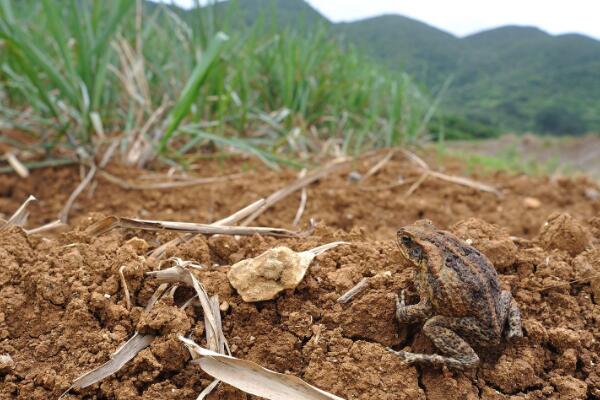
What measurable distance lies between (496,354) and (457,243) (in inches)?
14.2

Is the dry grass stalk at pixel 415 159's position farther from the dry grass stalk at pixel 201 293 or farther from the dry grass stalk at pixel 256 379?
the dry grass stalk at pixel 256 379

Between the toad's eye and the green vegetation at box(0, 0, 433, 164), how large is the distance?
237cm

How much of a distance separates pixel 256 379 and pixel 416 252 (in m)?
0.69

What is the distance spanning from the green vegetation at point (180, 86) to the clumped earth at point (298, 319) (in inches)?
82.1

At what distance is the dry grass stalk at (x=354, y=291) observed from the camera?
168 centimetres

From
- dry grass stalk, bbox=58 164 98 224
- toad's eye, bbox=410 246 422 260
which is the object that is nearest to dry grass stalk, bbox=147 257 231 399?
toad's eye, bbox=410 246 422 260

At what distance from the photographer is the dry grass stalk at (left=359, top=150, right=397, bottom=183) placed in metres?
4.54

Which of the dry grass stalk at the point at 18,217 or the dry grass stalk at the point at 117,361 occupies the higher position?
the dry grass stalk at the point at 18,217

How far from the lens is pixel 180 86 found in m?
5.12

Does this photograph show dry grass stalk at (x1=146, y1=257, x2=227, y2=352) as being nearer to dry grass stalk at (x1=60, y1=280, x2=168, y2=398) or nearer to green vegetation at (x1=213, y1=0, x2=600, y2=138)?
dry grass stalk at (x1=60, y1=280, x2=168, y2=398)

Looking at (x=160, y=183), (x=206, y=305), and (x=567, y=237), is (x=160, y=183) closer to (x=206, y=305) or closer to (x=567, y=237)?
(x=206, y=305)

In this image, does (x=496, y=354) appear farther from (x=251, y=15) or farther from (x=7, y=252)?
(x=251, y=15)

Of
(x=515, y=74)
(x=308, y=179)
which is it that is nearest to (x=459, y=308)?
(x=308, y=179)

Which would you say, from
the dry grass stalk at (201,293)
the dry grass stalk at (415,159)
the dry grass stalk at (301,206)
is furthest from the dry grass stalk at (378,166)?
the dry grass stalk at (201,293)
